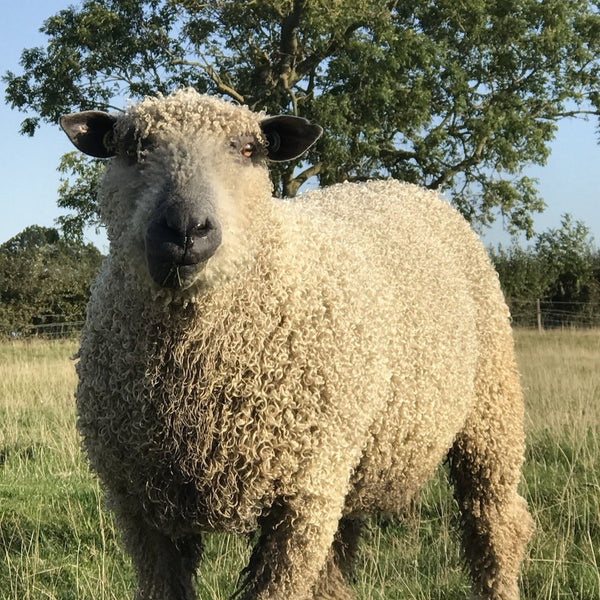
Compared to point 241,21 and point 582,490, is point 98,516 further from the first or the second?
point 241,21

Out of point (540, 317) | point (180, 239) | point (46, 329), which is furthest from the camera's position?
point (540, 317)

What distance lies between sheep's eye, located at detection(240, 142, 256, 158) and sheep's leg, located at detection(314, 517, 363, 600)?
2.14 metres

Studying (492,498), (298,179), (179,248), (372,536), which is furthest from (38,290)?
(179,248)

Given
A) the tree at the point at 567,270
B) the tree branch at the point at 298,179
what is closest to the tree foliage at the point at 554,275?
the tree at the point at 567,270

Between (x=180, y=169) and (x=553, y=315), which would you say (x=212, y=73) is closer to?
(x=553, y=315)

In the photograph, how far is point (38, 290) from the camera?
27953 millimetres

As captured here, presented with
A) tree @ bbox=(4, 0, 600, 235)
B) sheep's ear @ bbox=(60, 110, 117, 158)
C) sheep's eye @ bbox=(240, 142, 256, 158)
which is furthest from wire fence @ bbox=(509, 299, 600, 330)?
sheep's ear @ bbox=(60, 110, 117, 158)

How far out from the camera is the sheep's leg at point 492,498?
15.4 ft

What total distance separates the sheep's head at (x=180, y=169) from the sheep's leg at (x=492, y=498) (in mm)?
2213

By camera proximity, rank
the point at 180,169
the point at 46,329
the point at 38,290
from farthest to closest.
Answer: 1. the point at 38,290
2. the point at 46,329
3. the point at 180,169

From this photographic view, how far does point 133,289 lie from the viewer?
10.1ft

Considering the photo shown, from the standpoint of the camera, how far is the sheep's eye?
308 centimetres

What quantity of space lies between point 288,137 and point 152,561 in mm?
1723

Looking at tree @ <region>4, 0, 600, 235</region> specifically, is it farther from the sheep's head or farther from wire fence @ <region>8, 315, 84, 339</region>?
the sheep's head
